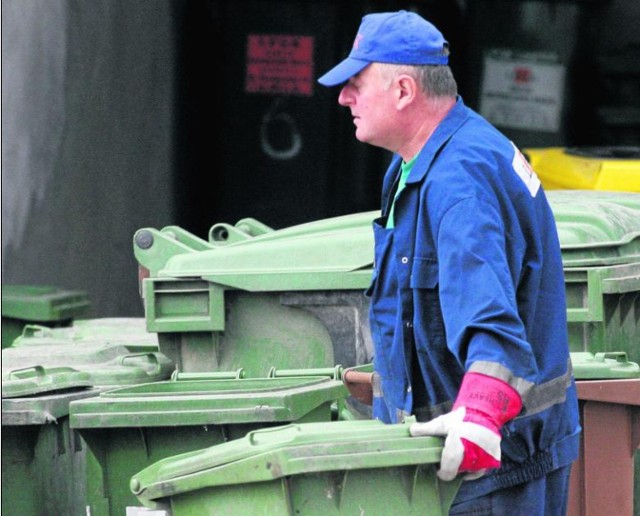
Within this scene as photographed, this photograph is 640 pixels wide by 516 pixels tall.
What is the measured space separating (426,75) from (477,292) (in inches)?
21.7

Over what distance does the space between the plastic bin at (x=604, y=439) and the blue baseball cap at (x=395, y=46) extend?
114cm

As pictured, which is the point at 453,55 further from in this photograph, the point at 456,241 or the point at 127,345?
the point at 456,241

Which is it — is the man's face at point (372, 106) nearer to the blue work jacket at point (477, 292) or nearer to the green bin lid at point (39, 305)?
the blue work jacket at point (477, 292)

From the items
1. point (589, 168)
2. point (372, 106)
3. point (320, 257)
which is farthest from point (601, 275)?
point (589, 168)

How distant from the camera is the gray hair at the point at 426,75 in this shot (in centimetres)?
334

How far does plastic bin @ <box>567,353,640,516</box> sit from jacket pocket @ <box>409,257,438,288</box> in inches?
38.8

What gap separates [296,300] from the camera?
15.6 ft

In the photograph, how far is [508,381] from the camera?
3.03 metres

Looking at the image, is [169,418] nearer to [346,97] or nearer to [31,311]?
[346,97]

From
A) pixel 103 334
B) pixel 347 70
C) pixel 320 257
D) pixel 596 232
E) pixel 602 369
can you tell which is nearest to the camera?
pixel 347 70

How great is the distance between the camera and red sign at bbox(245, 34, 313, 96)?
948 centimetres

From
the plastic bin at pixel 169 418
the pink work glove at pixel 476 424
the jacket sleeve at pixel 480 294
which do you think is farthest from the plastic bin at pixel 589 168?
the pink work glove at pixel 476 424

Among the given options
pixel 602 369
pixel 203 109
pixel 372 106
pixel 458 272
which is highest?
pixel 372 106

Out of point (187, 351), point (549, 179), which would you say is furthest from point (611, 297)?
point (549, 179)
